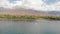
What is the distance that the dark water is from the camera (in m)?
0.82

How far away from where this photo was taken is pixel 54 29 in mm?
826

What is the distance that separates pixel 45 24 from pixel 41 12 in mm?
105

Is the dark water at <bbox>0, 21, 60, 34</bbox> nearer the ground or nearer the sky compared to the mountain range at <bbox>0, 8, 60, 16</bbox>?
nearer the ground

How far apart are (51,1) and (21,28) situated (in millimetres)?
324

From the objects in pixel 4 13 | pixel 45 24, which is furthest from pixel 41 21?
pixel 4 13

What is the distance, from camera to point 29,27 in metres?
0.83

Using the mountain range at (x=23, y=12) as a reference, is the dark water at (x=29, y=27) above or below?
below

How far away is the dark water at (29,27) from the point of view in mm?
823

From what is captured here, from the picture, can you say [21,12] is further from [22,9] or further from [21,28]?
[21,28]

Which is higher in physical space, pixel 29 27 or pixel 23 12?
pixel 23 12

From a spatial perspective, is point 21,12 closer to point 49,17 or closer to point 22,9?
point 22,9

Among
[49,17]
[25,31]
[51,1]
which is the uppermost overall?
[51,1]

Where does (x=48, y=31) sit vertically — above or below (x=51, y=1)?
below

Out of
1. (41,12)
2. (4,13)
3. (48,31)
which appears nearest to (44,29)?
(48,31)
